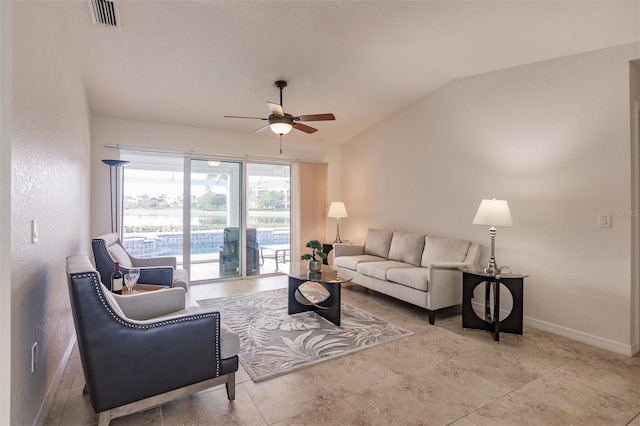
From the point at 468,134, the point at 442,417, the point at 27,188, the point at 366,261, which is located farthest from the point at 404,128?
the point at 27,188

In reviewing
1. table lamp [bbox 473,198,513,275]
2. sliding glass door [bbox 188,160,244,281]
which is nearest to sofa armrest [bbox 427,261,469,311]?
table lamp [bbox 473,198,513,275]

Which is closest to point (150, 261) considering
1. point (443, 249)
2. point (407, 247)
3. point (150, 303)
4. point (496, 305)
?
point (150, 303)

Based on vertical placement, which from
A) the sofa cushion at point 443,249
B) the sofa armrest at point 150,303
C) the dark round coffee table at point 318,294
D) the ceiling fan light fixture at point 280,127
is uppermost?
the ceiling fan light fixture at point 280,127

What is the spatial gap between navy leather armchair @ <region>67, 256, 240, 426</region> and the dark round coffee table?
152cm

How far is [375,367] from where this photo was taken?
2564 mm

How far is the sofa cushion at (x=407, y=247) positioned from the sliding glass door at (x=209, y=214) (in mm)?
2118

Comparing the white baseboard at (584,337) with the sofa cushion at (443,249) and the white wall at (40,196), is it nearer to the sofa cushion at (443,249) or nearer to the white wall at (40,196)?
the sofa cushion at (443,249)

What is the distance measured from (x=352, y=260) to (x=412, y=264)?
2.95 feet

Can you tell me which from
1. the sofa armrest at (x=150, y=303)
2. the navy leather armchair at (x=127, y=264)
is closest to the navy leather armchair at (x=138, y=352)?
the sofa armrest at (x=150, y=303)

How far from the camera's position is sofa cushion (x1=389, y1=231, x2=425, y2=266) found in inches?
175

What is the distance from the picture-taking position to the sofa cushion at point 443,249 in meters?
3.92

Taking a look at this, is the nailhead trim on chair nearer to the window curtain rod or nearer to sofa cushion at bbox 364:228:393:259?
sofa cushion at bbox 364:228:393:259

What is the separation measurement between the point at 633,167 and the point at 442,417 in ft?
9.15

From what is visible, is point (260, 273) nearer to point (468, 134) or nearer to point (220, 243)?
point (220, 243)
